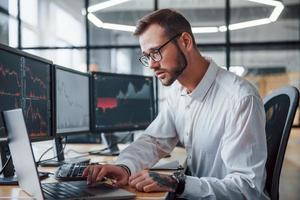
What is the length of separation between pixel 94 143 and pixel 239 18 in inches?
138

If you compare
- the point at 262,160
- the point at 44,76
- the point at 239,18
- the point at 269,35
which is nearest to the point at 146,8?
the point at 239,18

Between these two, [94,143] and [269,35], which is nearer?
[94,143]

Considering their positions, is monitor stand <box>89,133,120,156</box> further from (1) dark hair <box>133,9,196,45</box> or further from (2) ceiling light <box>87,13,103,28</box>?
(2) ceiling light <box>87,13,103,28</box>

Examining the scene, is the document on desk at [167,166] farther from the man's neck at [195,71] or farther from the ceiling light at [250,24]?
the ceiling light at [250,24]

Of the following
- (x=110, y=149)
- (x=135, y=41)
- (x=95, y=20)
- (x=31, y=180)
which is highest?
(x=95, y=20)

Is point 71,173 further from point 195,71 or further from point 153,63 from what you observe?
point 195,71

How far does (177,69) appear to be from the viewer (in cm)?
161

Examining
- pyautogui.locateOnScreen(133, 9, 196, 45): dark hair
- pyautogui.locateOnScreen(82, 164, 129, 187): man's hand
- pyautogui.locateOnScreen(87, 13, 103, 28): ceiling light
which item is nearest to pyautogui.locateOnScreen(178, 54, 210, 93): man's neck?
pyautogui.locateOnScreen(133, 9, 196, 45): dark hair

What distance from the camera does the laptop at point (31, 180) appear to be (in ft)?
3.44

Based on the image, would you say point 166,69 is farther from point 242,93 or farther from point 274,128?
point 274,128

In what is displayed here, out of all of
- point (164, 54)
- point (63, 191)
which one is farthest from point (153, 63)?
point (63, 191)

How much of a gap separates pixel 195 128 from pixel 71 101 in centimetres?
74

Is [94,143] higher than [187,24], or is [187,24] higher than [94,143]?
[187,24]

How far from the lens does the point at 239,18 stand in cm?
589
